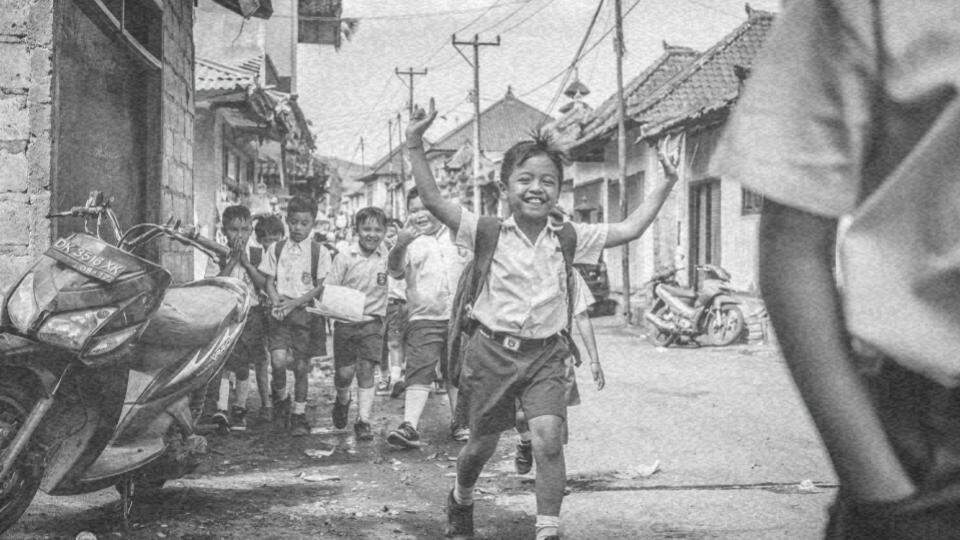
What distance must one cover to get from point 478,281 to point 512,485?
5.51 feet

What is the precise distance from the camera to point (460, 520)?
426cm

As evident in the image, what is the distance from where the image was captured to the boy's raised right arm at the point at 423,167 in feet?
12.9

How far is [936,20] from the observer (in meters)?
1.04

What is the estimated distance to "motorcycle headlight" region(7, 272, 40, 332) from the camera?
144 inches

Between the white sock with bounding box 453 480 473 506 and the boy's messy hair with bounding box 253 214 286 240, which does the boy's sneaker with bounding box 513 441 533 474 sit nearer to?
the white sock with bounding box 453 480 473 506

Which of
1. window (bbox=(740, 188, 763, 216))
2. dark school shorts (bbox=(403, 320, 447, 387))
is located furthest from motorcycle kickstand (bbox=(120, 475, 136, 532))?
window (bbox=(740, 188, 763, 216))

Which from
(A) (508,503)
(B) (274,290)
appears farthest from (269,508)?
(B) (274,290)

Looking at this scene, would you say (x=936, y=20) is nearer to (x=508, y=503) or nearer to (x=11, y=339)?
(x=11, y=339)

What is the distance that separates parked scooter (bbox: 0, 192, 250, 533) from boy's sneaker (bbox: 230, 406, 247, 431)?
2.61 meters

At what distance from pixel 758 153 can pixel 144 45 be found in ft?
23.5

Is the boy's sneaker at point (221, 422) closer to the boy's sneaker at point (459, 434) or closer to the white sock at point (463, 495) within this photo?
the boy's sneaker at point (459, 434)

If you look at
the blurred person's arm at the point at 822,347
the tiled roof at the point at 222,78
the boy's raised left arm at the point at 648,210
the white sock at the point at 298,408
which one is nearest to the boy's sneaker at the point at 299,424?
the white sock at the point at 298,408

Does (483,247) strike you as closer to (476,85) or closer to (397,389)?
(397,389)

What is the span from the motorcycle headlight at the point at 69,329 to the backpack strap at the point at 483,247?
5.25 ft
